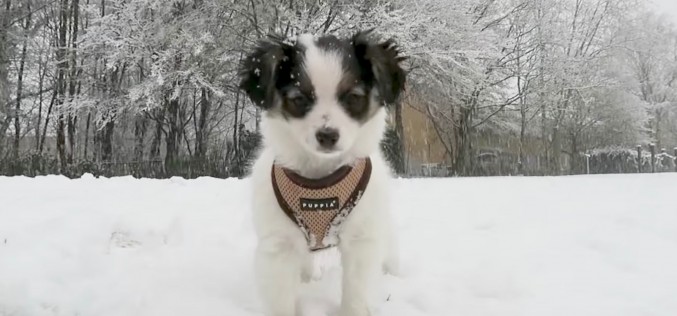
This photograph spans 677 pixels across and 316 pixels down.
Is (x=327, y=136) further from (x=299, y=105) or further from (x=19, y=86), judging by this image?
(x=19, y=86)

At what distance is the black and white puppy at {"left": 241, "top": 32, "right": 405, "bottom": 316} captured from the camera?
294 cm

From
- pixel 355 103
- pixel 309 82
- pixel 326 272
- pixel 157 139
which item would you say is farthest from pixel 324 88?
pixel 157 139

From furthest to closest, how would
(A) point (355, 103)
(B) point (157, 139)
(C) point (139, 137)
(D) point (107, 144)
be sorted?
(C) point (139, 137)
(B) point (157, 139)
(D) point (107, 144)
(A) point (355, 103)

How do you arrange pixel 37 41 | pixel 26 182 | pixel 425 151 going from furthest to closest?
pixel 425 151 → pixel 37 41 → pixel 26 182

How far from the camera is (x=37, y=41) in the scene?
25.1 metres

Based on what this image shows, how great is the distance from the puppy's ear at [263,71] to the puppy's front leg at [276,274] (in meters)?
0.76

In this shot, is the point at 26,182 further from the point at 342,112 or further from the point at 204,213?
the point at 342,112

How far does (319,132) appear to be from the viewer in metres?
2.82

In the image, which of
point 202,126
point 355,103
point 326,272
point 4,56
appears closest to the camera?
point 355,103

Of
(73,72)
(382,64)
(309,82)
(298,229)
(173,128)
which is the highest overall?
(73,72)

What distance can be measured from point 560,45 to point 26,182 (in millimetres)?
27450

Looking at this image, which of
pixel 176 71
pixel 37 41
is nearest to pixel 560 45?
pixel 176 71

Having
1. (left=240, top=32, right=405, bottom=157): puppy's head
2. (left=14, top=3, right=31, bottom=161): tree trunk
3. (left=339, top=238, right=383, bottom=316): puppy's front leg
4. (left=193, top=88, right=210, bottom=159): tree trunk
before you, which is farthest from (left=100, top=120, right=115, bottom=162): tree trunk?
(left=339, top=238, right=383, bottom=316): puppy's front leg

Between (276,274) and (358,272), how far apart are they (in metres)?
0.45
